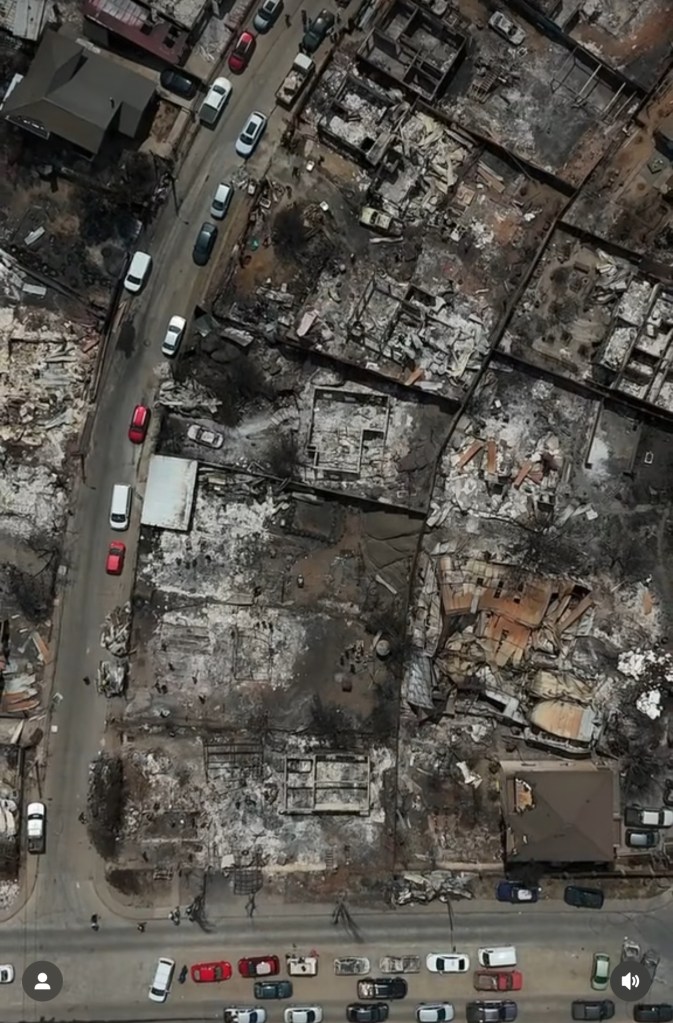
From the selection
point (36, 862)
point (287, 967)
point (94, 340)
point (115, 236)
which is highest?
point (115, 236)

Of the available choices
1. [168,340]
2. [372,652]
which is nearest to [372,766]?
[372,652]

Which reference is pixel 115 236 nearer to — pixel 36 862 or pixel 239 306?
pixel 239 306

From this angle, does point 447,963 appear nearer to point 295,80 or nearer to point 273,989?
point 273,989

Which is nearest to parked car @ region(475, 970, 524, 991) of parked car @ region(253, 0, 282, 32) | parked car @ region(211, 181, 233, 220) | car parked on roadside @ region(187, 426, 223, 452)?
car parked on roadside @ region(187, 426, 223, 452)

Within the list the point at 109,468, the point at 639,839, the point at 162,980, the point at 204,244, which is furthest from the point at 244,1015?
the point at 204,244

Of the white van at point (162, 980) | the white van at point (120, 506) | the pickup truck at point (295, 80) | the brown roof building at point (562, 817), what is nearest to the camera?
the brown roof building at point (562, 817)

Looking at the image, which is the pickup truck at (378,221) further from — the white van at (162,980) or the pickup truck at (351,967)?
the white van at (162,980)

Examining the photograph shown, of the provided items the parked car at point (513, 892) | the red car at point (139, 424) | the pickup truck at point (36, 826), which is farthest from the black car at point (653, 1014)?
the red car at point (139, 424)
